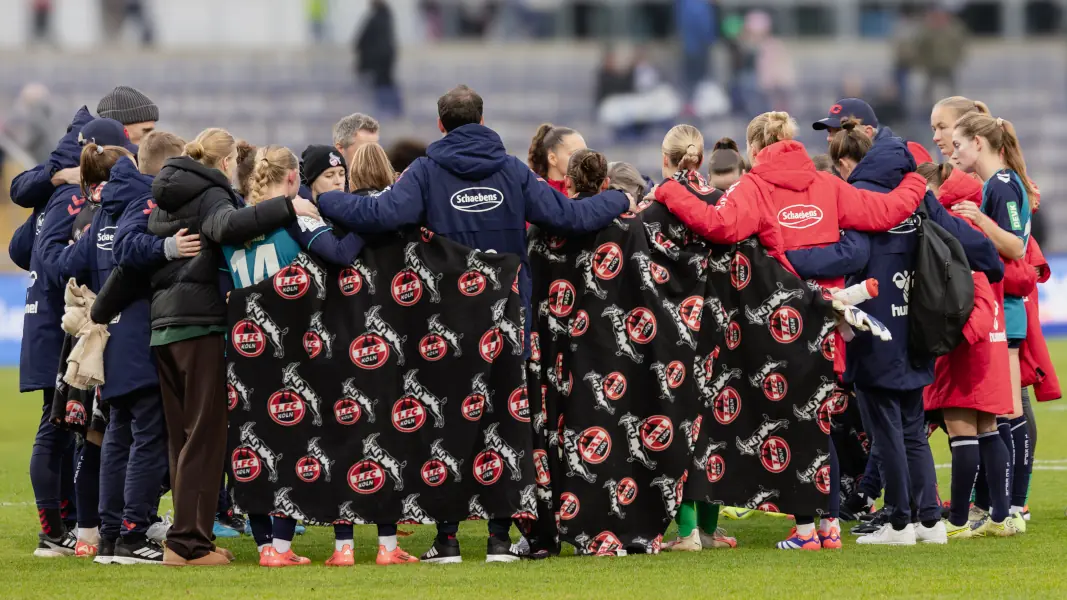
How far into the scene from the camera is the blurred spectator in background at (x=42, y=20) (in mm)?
26250

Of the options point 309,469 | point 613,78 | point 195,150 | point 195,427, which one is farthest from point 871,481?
point 613,78

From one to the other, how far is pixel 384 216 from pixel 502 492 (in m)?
1.31

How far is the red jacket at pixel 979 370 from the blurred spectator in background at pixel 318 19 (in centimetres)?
1933

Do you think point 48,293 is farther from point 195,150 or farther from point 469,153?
point 469,153

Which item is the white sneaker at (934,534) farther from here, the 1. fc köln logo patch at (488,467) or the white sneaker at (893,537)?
the 1. fc köln logo patch at (488,467)

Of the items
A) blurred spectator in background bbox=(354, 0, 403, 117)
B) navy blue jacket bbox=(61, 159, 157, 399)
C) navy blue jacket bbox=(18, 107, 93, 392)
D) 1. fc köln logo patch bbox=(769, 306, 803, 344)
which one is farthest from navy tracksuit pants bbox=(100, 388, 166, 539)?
blurred spectator in background bbox=(354, 0, 403, 117)

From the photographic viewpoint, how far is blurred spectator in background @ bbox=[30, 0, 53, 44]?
26250 mm

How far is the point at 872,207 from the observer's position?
7.90 meters

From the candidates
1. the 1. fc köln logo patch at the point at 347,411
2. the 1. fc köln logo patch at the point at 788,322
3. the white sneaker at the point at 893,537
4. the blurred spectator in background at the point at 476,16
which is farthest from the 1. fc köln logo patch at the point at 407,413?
the blurred spectator in background at the point at 476,16

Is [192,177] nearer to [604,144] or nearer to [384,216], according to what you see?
[384,216]

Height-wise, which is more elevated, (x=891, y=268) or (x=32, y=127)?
(x=891, y=268)

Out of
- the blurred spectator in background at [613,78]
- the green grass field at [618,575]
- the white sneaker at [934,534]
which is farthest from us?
the blurred spectator in background at [613,78]

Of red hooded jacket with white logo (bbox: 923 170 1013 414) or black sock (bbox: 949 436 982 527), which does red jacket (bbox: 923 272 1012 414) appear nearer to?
red hooded jacket with white logo (bbox: 923 170 1013 414)

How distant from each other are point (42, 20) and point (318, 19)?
14.1 ft
